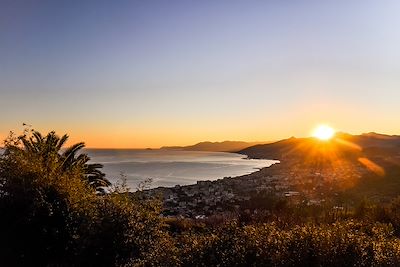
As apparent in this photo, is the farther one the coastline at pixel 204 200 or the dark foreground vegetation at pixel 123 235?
the coastline at pixel 204 200

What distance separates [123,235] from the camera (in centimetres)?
1167

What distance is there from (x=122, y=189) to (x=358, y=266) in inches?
323

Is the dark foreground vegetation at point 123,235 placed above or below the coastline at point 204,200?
above

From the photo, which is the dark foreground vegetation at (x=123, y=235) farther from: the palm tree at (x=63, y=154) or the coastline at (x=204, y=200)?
the coastline at (x=204, y=200)

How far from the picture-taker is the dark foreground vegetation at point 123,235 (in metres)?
7.76

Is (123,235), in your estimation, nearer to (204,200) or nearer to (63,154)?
(63,154)

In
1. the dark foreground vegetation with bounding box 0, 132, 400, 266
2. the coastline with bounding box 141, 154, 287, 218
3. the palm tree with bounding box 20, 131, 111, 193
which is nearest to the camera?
the dark foreground vegetation with bounding box 0, 132, 400, 266

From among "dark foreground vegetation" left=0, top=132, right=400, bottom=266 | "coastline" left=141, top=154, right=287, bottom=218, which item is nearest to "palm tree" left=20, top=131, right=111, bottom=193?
"dark foreground vegetation" left=0, top=132, right=400, bottom=266

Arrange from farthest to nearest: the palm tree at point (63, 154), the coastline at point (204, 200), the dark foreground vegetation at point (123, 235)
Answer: the coastline at point (204, 200)
the palm tree at point (63, 154)
the dark foreground vegetation at point (123, 235)

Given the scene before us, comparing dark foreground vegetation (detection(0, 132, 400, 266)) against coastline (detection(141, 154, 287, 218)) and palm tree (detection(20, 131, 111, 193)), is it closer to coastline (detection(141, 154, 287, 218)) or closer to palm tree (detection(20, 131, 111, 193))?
palm tree (detection(20, 131, 111, 193))

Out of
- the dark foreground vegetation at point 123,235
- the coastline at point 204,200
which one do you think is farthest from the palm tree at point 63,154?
the coastline at point 204,200

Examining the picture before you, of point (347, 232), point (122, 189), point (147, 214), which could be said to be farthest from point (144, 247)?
point (347, 232)

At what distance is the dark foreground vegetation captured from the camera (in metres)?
7.76

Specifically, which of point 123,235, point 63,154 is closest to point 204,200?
point 63,154
